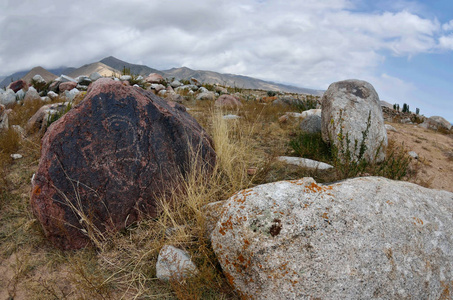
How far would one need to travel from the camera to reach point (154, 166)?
3229 millimetres

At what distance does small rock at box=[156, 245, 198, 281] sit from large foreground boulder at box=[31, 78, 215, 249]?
0.70 m

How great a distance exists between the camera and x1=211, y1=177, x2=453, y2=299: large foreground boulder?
1.98 meters

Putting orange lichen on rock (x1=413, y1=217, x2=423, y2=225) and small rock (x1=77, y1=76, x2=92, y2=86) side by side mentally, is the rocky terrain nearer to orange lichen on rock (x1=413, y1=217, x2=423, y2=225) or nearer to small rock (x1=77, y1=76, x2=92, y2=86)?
orange lichen on rock (x1=413, y1=217, x2=423, y2=225)

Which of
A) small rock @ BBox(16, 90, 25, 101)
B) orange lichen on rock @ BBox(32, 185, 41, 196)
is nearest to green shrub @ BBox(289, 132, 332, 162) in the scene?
orange lichen on rock @ BBox(32, 185, 41, 196)

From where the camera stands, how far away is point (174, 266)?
2.60 meters

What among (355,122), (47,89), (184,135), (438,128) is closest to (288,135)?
(355,122)

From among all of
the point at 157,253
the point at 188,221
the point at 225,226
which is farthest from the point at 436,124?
the point at 157,253

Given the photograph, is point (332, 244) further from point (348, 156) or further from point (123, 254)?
point (348, 156)

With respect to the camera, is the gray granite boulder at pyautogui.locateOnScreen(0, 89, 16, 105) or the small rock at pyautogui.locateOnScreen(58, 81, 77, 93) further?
the small rock at pyautogui.locateOnScreen(58, 81, 77, 93)

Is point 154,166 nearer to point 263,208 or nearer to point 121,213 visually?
point 121,213

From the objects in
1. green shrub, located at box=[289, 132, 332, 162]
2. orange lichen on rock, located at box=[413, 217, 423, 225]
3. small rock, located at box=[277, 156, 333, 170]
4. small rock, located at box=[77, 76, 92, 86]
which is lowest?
small rock, located at box=[277, 156, 333, 170]

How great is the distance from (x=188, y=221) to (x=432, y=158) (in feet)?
20.6

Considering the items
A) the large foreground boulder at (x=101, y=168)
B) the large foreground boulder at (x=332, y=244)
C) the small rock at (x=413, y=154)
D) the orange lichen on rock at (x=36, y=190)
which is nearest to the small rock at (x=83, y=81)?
the large foreground boulder at (x=101, y=168)

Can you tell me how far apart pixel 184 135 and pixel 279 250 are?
1973 mm
